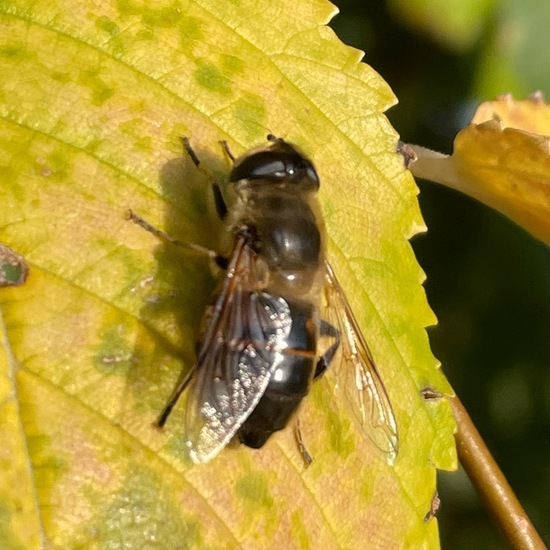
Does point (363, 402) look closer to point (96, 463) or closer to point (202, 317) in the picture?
point (202, 317)

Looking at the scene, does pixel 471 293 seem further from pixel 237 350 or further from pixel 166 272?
pixel 166 272

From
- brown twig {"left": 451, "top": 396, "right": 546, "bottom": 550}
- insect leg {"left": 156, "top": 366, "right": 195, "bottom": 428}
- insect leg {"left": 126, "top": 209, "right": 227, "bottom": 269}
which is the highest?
insect leg {"left": 126, "top": 209, "right": 227, "bottom": 269}

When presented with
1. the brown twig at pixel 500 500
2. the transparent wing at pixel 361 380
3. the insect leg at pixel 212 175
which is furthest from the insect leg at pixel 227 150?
the brown twig at pixel 500 500

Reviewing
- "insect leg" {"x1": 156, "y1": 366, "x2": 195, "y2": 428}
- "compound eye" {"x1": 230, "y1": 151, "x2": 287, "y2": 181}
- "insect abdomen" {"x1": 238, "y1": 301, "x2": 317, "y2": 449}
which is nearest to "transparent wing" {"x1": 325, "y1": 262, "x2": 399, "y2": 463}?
"insect abdomen" {"x1": 238, "y1": 301, "x2": 317, "y2": 449}

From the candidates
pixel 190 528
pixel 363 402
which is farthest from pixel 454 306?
pixel 190 528

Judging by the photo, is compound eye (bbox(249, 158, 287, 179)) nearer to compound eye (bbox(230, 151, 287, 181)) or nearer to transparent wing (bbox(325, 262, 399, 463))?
compound eye (bbox(230, 151, 287, 181))
